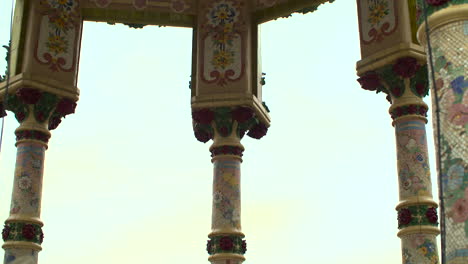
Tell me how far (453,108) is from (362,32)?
19.8ft

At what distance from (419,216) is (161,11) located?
705cm

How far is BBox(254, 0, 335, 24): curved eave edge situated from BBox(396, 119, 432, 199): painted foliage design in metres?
3.82

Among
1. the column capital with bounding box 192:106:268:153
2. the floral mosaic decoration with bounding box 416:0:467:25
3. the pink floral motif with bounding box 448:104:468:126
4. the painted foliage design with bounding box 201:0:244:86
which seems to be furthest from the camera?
the painted foliage design with bounding box 201:0:244:86

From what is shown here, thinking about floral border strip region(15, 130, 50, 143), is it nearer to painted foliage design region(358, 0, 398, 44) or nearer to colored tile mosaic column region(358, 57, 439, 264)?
colored tile mosaic column region(358, 57, 439, 264)

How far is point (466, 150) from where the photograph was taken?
708 centimetres

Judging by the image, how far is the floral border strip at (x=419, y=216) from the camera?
37.5 feet

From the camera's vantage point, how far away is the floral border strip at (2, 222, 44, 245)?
13.1 meters

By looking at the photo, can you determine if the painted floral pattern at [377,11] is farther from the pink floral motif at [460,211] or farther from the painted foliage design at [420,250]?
the pink floral motif at [460,211]

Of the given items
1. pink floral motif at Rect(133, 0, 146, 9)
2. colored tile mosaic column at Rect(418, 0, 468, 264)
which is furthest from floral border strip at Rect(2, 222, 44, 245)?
colored tile mosaic column at Rect(418, 0, 468, 264)

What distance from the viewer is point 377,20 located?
1299cm

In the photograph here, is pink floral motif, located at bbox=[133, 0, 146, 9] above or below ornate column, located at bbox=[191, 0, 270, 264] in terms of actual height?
above

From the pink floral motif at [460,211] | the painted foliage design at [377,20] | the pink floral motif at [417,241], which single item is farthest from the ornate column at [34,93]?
the pink floral motif at [460,211]

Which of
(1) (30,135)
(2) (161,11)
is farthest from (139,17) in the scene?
(1) (30,135)

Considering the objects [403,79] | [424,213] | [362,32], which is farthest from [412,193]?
[362,32]
